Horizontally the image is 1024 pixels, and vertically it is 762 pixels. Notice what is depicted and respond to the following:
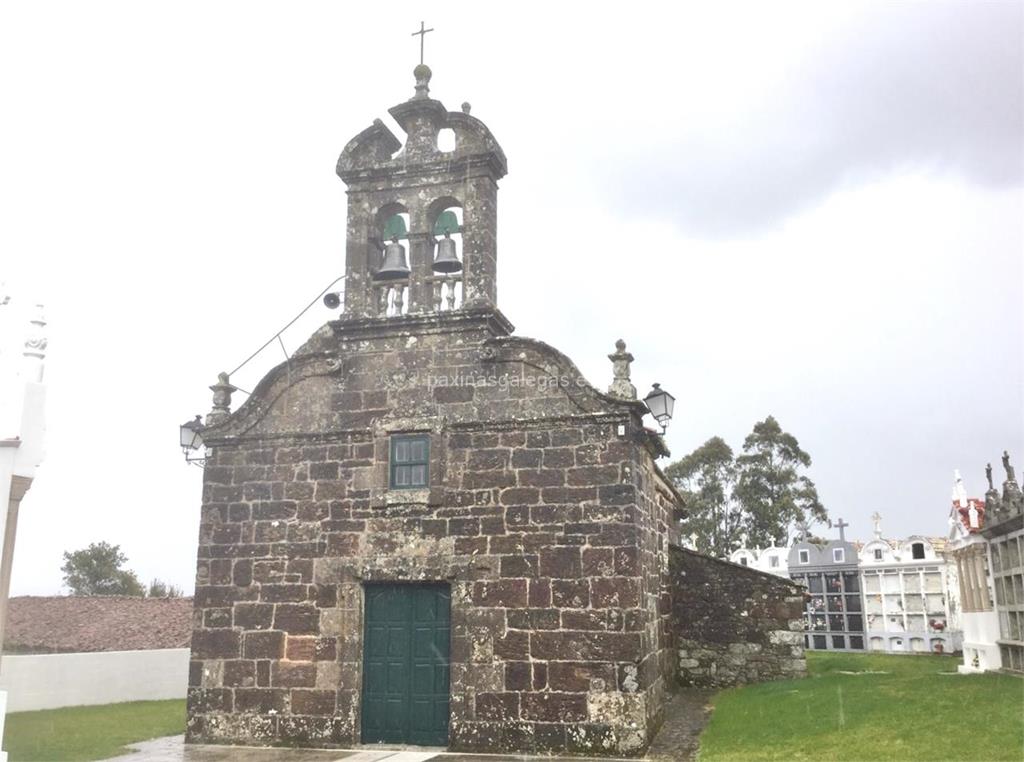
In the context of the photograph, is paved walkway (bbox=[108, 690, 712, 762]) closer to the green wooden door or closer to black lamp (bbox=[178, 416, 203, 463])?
the green wooden door

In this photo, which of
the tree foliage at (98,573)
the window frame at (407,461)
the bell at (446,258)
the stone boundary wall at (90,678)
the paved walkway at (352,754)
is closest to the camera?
the paved walkway at (352,754)

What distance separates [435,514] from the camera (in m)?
11.1

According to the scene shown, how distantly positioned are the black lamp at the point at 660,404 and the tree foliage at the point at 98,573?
2858cm

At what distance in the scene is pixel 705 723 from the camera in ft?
37.1

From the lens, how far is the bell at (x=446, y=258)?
11805mm

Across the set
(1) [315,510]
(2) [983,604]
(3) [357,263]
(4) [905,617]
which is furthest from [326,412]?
(4) [905,617]

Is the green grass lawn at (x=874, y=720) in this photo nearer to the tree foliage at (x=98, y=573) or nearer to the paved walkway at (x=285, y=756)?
the paved walkway at (x=285, y=756)

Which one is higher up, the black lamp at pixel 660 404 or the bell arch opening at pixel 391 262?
the bell arch opening at pixel 391 262

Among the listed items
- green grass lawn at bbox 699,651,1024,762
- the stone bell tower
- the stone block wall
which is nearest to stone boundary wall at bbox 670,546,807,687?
green grass lawn at bbox 699,651,1024,762

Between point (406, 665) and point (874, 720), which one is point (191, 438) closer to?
point (406, 665)

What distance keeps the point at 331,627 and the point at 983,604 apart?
404 inches

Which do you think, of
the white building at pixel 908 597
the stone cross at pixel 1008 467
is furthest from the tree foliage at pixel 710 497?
the stone cross at pixel 1008 467

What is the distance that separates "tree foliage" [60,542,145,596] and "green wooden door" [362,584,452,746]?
26379 millimetres

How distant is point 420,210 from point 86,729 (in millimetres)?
9143
